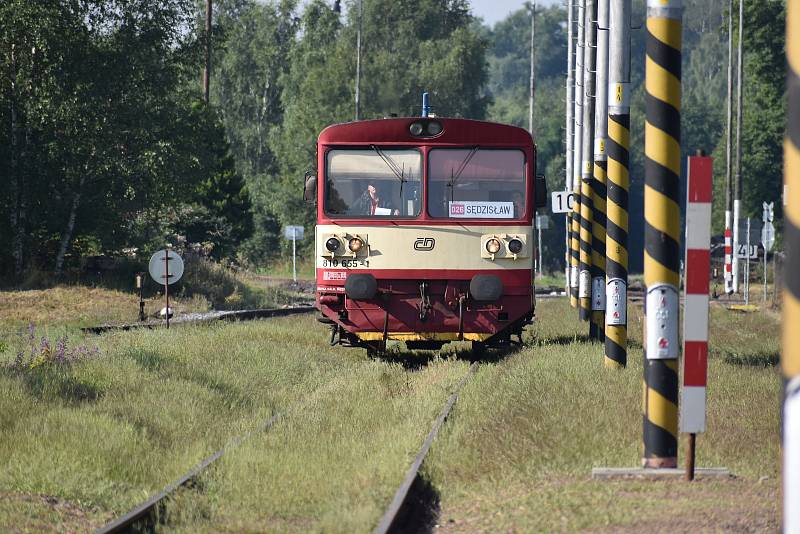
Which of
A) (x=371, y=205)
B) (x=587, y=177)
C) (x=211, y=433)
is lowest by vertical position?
(x=211, y=433)

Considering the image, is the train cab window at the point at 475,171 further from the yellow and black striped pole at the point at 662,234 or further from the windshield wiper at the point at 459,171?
the yellow and black striped pole at the point at 662,234

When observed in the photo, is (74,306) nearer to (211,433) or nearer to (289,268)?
(211,433)

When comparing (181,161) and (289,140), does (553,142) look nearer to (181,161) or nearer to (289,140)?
(289,140)

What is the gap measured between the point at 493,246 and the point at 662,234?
27.7 ft

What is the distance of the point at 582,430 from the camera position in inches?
404

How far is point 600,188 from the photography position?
20531 mm

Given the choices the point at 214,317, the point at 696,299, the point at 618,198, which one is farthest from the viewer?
the point at 214,317

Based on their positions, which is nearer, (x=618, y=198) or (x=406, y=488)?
(x=406, y=488)

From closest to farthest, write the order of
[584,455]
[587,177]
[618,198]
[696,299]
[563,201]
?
[696,299] → [584,455] → [618,198] → [587,177] → [563,201]

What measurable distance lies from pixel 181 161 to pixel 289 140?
1792 inches

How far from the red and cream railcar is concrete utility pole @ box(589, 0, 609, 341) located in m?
1.94

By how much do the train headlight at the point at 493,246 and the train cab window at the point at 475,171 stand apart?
314mm

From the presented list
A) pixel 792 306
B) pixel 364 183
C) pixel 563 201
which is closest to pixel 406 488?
pixel 792 306

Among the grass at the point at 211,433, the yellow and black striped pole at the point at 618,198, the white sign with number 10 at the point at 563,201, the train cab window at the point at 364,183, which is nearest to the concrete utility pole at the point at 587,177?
the white sign with number 10 at the point at 563,201
